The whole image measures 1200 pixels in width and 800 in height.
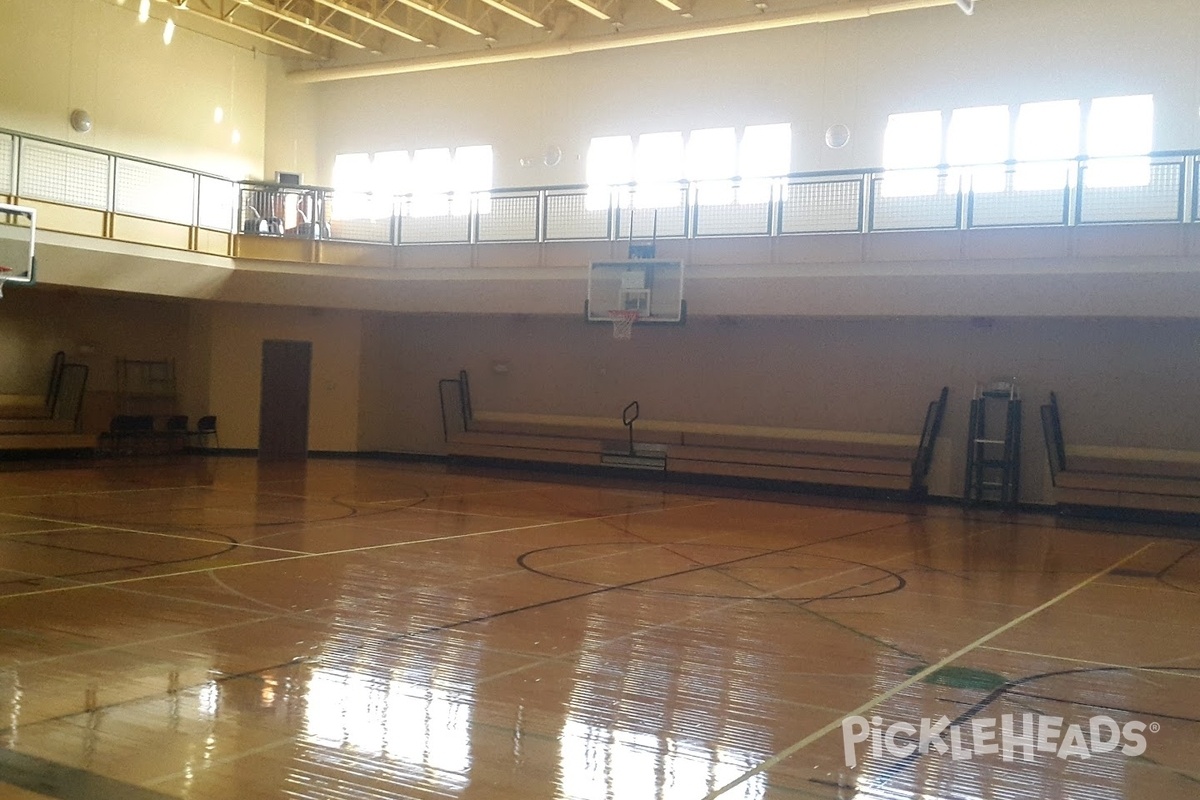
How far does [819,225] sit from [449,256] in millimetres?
6615

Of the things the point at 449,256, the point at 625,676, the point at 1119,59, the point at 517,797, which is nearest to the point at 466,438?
the point at 449,256

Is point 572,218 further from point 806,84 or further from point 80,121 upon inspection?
point 80,121

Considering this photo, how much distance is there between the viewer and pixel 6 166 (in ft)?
52.7

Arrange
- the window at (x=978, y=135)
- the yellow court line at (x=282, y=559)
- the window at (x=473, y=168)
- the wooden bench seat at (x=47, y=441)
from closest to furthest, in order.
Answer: the yellow court line at (x=282, y=559) < the window at (x=978, y=135) < the wooden bench seat at (x=47, y=441) < the window at (x=473, y=168)

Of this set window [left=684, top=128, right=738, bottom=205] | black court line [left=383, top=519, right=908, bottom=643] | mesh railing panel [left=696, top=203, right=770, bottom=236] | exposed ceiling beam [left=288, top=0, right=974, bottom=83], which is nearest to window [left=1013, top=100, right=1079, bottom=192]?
exposed ceiling beam [left=288, top=0, right=974, bottom=83]

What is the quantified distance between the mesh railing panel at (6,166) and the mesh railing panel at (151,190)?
1615 millimetres

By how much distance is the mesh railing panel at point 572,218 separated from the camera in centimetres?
1905

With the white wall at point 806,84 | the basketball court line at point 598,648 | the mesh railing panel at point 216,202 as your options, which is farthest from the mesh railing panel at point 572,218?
the basketball court line at point 598,648

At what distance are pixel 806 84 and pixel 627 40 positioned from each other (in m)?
3.21

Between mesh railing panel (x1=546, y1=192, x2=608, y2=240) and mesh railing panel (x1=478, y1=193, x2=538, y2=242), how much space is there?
1.04 ft

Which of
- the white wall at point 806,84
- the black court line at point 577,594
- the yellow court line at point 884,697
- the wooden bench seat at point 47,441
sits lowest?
the black court line at point 577,594

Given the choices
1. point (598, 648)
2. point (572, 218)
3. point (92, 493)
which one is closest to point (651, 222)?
A: point (572, 218)

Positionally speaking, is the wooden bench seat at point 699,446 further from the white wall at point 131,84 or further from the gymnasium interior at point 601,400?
the white wall at point 131,84

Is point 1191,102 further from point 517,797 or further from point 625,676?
point 517,797
